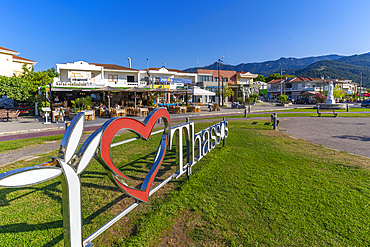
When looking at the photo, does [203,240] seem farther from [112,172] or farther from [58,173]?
[58,173]

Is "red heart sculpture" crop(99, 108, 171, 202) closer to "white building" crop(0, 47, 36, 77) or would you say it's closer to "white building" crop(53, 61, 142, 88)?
"white building" crop(53, 61, 142, 88)

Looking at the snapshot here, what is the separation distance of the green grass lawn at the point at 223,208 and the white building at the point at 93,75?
23.7 meters

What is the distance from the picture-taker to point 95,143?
220cm

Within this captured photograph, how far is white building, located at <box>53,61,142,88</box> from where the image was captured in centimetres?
2723

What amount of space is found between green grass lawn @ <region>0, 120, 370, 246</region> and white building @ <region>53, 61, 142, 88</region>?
77.6ft

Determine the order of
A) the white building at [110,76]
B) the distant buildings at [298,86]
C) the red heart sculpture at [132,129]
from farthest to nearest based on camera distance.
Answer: the distant buildings at [298,86]
the white building at [110,76]
the red heart sculpture at [132,129]

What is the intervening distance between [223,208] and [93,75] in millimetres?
34976

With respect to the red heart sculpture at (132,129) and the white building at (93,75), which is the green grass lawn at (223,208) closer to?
the red heart sculpture at (132,129)

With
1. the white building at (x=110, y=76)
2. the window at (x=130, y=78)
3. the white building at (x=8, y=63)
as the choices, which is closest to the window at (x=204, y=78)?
the white building at (x=110, y=76)

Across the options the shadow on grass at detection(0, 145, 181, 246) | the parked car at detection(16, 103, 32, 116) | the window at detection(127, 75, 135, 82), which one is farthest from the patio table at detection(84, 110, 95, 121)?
the window at detection(127, 75, 135, 82)

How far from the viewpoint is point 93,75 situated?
3375 centimetres

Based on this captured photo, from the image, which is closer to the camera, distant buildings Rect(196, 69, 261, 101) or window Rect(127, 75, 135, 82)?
window Rect(127, 75, 135, 82)

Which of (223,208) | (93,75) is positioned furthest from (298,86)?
(223,208)

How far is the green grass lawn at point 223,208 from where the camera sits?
9.73 feet
